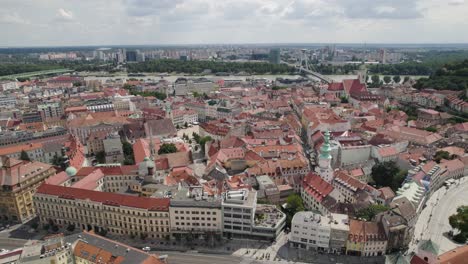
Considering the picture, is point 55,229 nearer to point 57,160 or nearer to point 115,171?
point 115,171

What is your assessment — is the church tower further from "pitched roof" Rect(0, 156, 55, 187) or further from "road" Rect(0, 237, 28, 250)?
"pitched roof" Rect(0, 156, 55, 187)

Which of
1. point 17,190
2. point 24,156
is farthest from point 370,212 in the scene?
point 24,156

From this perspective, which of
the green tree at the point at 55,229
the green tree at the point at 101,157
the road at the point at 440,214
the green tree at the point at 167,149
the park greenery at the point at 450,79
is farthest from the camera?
the park greenery at the point at 450,79

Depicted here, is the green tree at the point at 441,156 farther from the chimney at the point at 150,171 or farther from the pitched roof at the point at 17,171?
the pitched roof at the point at 17,171

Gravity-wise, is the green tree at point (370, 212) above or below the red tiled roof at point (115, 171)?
below

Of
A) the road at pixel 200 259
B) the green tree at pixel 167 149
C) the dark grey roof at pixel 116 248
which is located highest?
the green tree at pixel 167 149

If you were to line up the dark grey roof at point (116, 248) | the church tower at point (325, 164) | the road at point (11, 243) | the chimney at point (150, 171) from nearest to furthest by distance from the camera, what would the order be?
the dark grey roof at point (116, 248) → the road at point (11, 243) → the chimney at point (150, 171) → the church tower at point (325, 164)

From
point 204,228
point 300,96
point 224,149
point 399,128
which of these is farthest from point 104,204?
point 300,96

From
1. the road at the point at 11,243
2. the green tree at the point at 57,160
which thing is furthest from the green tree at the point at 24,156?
the road at the point at 11,243

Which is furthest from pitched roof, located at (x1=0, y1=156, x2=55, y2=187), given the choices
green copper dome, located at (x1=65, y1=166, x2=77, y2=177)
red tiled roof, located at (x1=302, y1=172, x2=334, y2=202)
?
A: red tiled roof, located at (x1=302, y1=172, x2=334, y2=202)
